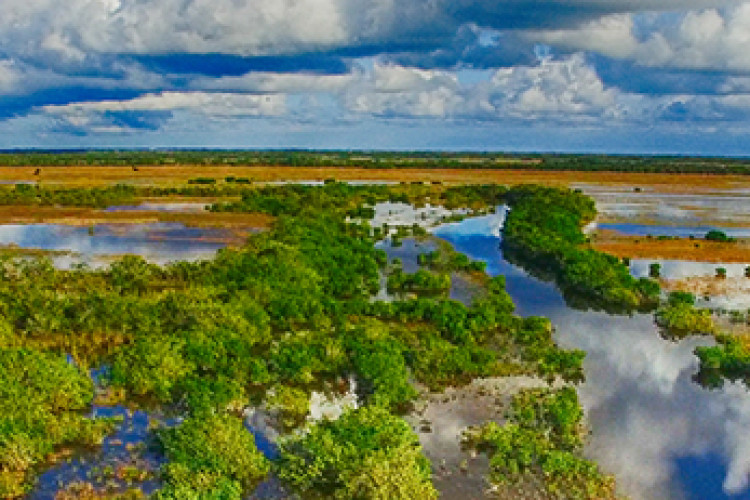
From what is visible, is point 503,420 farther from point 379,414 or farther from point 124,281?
point 124,281

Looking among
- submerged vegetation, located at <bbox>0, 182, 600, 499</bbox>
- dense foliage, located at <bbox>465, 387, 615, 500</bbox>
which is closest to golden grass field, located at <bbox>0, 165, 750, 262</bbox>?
submerged vegetation, located at <bbox>0, 182, 600, 499</bbox>

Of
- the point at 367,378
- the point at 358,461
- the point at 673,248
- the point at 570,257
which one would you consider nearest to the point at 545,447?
the point at 358,461

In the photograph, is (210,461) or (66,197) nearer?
(210,461)

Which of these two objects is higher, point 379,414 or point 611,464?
point 379,414

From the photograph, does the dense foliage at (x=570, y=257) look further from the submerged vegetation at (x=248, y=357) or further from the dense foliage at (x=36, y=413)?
the dense foliage at (x=36, y=413)

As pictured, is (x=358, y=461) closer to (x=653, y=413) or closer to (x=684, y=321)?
(x=653, y=413)

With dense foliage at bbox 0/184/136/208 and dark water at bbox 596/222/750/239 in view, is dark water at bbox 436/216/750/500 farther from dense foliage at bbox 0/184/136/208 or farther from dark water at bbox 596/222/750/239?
dense foliage at bbox 0/184/136/208

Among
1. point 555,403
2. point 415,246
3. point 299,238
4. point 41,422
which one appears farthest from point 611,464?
point 415,246
